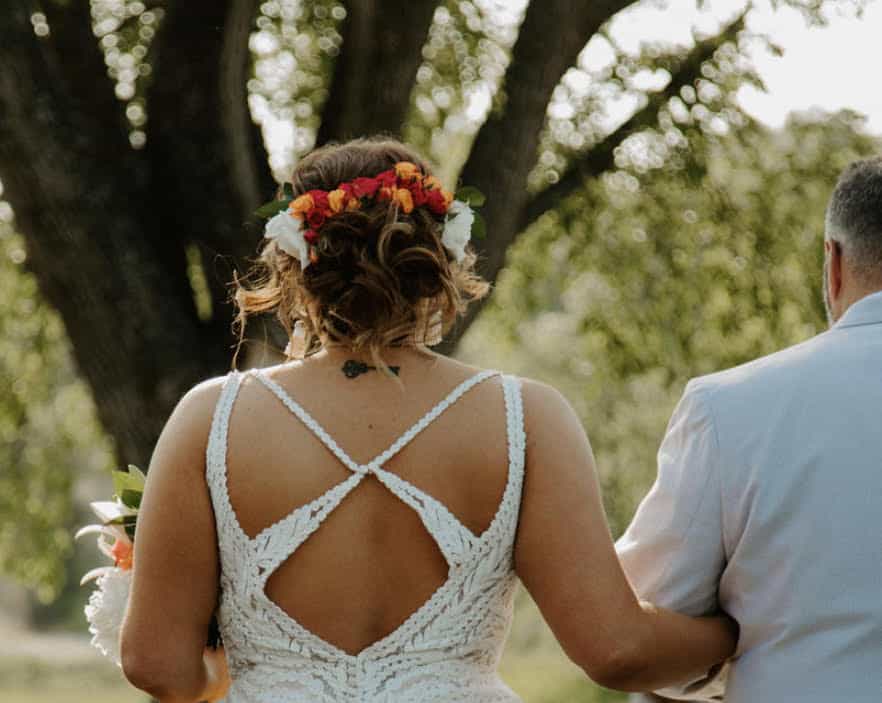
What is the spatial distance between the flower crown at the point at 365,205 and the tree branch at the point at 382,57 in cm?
323

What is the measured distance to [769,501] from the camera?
2717mm

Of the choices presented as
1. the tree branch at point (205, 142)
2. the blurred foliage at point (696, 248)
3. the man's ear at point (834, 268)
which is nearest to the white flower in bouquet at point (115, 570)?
the man's ear at point (834, 268)

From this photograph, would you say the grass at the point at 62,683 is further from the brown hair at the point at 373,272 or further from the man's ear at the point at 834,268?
the man's ear at the point at 834,268

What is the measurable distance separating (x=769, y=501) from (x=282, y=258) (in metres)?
1.14

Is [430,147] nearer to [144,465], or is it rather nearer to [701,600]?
[144,465]

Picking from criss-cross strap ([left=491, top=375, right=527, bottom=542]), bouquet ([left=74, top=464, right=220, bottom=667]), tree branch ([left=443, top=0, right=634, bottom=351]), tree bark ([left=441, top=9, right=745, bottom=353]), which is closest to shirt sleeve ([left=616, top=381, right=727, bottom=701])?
criss-cross strap ([left=491, top=375, right=527, bottom=542])

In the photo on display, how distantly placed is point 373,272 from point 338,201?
0.54 feet

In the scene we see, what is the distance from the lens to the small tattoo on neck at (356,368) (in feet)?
8.95

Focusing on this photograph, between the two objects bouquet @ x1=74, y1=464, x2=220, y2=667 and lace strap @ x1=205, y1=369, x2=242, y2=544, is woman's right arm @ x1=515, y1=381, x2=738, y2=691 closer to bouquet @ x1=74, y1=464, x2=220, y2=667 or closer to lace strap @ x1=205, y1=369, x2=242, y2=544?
lace strap @ x1=205, y1=369, x2=242, y2=544

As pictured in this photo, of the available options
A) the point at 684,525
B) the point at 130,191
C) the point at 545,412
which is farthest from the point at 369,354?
the point at 130,191

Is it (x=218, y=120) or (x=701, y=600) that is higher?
(x=218, y=120)

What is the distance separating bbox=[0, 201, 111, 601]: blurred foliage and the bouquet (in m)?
5.11

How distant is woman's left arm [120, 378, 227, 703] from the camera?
8.90ft

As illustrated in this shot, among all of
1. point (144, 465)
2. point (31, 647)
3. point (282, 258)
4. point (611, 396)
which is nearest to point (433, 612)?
point (282, 258)
